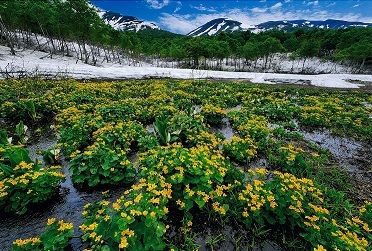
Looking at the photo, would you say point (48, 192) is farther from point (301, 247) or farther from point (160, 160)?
point (301, 247)

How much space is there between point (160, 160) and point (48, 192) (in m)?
2.57

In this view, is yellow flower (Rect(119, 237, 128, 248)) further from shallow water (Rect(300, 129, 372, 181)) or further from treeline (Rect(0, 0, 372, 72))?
treeline (Rect(0, 0, 372, 72))

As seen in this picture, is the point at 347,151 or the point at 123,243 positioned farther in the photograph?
the point at 347,151

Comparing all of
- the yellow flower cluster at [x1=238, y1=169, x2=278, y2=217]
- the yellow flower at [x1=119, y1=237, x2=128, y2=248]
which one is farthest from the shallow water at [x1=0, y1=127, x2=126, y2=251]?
the yellow flower cluster at [x1=238, y1=169, x2=278, y2=217]

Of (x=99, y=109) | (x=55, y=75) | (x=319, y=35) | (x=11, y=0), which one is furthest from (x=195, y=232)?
(x=319, y=35)

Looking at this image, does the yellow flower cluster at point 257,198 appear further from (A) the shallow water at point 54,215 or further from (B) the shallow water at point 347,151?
(B) the shallow water at point 347,151

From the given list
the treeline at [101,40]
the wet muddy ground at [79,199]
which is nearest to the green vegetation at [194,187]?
the wet muddy ground at [79,199]

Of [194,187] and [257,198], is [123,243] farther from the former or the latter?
[257,198]

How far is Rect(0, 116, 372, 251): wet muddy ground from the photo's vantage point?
3.89 metres

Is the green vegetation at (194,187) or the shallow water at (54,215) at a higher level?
the green vegetation at (194,187)

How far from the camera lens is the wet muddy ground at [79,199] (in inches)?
153

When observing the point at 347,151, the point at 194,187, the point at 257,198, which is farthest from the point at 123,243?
the point at 347,151

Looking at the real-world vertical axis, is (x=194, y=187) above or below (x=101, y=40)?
below

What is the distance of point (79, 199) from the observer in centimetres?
489
